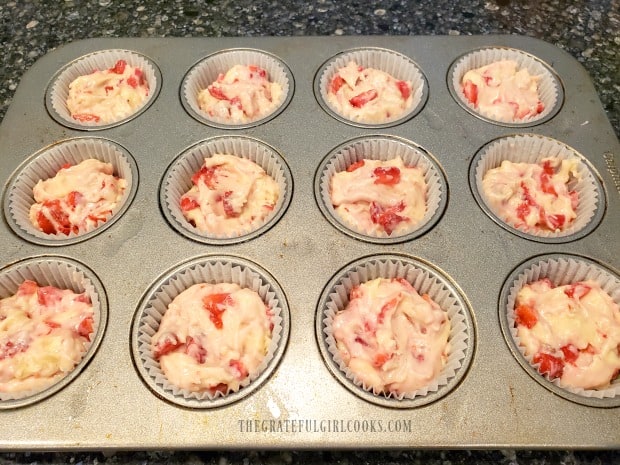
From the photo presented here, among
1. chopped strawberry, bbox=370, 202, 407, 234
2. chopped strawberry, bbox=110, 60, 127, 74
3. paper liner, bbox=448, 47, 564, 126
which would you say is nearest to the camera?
chopped strawberry, bbox=370, 202, 407, 234

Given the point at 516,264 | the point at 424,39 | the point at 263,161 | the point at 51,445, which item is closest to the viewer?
the point at 51,445

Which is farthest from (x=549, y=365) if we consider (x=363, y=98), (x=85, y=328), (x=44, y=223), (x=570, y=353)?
(x=44, y=223)

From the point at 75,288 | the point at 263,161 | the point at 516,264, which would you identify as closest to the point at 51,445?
the point at 75,288

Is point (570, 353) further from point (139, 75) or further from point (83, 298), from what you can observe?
point (139, 75)

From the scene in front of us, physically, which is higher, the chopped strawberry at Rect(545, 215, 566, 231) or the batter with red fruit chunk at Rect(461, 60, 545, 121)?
the batter with red fruit chunk at Rect(461, 60, 545, 121)

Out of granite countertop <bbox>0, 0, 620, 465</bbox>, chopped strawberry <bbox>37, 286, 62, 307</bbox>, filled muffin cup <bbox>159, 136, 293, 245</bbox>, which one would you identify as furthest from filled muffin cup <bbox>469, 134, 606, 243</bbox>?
chopped strawberry <bbox>37, 286, 62, 307</bbox>

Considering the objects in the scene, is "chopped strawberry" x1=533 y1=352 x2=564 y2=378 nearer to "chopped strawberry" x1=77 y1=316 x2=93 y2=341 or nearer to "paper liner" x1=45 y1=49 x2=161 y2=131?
"chopped strawberry" x1=77 y1=316 x2=93 y2=341

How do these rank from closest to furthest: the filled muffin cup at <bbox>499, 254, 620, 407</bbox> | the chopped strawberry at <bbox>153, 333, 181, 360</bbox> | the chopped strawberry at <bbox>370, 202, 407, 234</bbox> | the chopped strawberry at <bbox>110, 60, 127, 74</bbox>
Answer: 1. the filled muffin cup at <bbox>499, 254, 620, 407</bbox>
2. the chopped strawberry at <bbox>153, 333, 181, 360</bbox>
3. the chopped strawberry at <bbox>370, 202, 407, 234</bbox>
4. the chopped strawberry at <bbox>110, 60, 127, 74</bbox>

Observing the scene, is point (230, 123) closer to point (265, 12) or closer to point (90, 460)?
point (265, 12)

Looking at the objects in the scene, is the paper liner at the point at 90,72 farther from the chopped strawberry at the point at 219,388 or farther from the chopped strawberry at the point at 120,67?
the chopped strawberry at the point at 219,388
